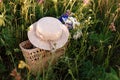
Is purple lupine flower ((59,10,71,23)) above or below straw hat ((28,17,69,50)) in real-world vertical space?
above

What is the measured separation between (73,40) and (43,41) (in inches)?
14.0

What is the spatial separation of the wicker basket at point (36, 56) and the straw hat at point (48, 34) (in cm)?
6

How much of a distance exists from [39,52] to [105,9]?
3.16ft

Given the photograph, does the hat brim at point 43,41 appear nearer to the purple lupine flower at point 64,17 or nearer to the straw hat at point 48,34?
the straw hat at point 48,34

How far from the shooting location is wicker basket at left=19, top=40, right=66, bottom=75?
8.54 feet

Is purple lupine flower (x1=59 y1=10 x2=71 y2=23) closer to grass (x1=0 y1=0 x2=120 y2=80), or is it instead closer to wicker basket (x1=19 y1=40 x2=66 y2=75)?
grass (x1=0 y1=0 x2=120 y2=80)

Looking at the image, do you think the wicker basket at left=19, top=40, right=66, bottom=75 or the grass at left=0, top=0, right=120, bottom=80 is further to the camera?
the grass at left=0, top=0, right=120, bottom=80

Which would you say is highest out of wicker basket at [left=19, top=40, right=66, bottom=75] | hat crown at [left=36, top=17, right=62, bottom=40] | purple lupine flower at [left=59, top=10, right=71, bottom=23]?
purple lupine flower at [left=59, top=10, right=71, bottom=23]

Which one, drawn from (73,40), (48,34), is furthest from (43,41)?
(73,40)

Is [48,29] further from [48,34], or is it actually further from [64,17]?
[64,17]

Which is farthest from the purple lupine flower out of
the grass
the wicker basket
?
the wicker basket

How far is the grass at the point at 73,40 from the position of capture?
106 inches

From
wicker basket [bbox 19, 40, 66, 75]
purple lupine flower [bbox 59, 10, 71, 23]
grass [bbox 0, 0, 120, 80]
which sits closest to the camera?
wicker basket [bbox 19, 40, 66, 75]

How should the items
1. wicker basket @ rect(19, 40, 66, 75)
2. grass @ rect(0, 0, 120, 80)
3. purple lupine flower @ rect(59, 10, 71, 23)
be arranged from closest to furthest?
1. wicker basket @ rect(19, 40, 66, 75)
2. grass @ rect(0, 0, 120, 80)
3. purple lupine flower @ rect(59, 10, 71, 23)
